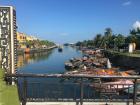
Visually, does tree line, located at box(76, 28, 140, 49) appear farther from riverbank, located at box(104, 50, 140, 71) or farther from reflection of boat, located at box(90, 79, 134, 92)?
reflection of boat, located at box(90, 79, 134, 92)

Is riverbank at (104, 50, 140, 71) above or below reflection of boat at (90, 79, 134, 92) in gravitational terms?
below

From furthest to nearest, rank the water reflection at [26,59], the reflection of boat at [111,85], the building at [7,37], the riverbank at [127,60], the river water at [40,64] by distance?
the water reflection at [26,59]
the river water at [40,64]
the riverbank at [127,60]
the reflection of boat at [111,85]
the building at [7,37]

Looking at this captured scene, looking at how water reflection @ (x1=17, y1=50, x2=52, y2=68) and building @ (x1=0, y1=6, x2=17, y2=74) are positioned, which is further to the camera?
water reflection @ (x1=17, y1=50, x2=52, y2=68)

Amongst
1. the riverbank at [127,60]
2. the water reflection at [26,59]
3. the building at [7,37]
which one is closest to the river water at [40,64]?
the water reflection at [26,59]

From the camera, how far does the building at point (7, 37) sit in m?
7.32

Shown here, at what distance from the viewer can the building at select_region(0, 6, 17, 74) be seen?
7.32m

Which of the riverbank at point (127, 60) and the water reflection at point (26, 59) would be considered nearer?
the riverbank at point (127, 60)

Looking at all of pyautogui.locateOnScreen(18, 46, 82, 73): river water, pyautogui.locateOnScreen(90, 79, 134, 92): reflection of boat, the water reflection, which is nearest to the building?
pyautogui.locateOnScreen(90, 79, 134, 92): reflection of boat

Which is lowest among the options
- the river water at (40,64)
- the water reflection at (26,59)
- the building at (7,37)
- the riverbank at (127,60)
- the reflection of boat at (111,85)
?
the river water at (40,64)

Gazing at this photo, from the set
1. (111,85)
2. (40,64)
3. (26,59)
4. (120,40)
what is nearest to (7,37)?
(111,85)

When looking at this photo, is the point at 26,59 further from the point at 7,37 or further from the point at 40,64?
the point at 7,37

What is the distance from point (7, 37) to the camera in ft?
24.2

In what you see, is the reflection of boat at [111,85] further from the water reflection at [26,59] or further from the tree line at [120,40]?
the tree line at [120,40]

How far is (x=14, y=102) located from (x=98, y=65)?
60811 mm
